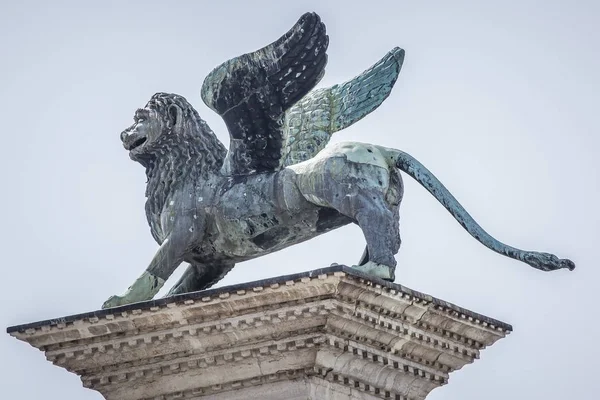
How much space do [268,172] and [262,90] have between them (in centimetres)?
85

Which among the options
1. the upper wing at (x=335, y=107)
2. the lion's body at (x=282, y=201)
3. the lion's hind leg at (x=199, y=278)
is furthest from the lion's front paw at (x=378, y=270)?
the upper wing at (x=335, y=107)

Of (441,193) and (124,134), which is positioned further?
(124,134)

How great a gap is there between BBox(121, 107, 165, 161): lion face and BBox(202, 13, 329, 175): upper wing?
704 mm

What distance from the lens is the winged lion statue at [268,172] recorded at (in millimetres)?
23078

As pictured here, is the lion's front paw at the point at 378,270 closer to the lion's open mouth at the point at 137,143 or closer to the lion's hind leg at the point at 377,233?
the lion's hind leg at the point at 377,233

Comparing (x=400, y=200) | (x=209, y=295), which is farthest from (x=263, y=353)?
(x=400, y=200)

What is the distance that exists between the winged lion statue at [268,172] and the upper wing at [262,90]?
10mm

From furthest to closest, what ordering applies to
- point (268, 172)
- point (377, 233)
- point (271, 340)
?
point (268, 172) → point (377, 233) → point (271, 340)

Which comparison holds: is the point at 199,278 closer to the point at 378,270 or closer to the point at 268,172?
the point at 268,172

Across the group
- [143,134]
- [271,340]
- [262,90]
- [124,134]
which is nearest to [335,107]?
[262,90]

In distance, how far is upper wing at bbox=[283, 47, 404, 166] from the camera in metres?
24.4

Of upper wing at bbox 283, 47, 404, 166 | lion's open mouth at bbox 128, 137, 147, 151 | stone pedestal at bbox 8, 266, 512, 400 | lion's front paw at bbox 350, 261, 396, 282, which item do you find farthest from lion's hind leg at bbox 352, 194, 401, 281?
lion's open mouth at bbox 128, 137, 147, 151

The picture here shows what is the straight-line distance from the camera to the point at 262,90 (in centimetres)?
2380

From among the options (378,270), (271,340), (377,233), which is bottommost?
(271,340)
